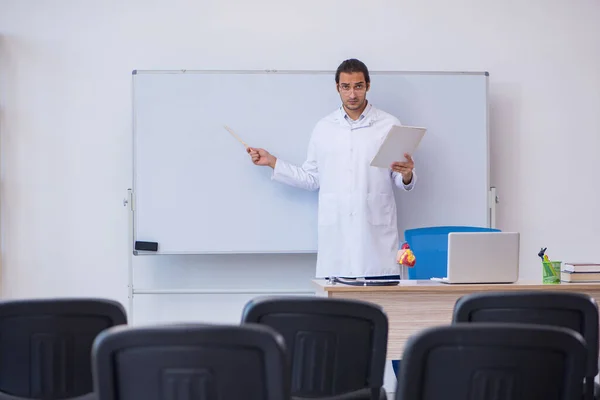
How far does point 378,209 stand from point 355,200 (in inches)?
6.0

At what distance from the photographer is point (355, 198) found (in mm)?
4871

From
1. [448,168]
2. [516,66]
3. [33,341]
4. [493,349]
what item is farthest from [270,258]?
[493,349]

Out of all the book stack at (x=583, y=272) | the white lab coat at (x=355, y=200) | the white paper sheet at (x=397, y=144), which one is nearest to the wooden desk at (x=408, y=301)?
the book stack at (x=583, y=272)

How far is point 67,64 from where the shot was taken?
523 cm

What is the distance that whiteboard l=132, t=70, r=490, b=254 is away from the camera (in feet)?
16.7

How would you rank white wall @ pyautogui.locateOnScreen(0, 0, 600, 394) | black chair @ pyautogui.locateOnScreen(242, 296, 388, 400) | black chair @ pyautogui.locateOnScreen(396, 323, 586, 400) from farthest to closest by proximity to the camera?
white wall @ pyautogui.locateOnScreen(0, 0, 600, 394) → black chair @ pyautogui.locateOnScreen(242, 296, 388, 400) → black chair @ pyautogui.locateOnScreen(396, 323, 586, 400)

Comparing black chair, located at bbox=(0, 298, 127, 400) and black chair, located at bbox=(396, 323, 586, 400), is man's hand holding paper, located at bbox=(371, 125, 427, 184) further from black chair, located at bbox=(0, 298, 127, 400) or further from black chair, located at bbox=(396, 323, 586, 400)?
black chair, located at bbox=(396, 323, 586, 400)

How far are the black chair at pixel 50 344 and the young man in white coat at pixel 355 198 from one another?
273 centimetres

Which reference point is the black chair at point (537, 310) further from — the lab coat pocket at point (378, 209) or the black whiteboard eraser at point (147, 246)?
the black whiteboard eraser at point (147, 246)

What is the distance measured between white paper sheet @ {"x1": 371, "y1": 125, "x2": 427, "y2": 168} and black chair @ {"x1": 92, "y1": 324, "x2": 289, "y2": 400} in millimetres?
2779

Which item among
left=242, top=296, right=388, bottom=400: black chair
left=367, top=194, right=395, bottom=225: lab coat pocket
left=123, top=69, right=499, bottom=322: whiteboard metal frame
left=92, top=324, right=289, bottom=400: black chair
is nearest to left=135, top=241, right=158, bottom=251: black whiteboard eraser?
left=123, top=69, right=499, bottom=322: whiteboard metal frame

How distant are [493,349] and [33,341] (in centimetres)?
125

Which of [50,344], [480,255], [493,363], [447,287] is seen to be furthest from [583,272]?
[50,344]

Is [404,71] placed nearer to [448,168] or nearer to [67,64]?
[448,168]
